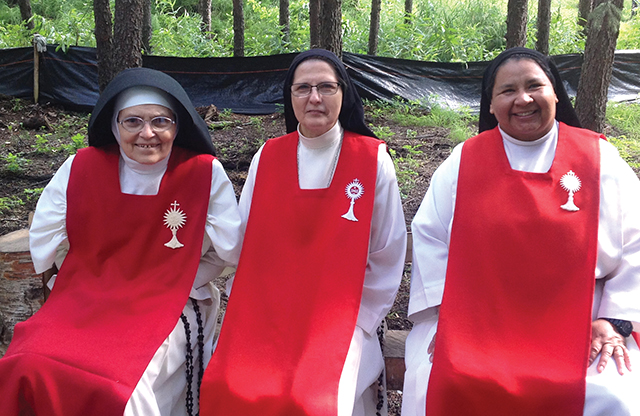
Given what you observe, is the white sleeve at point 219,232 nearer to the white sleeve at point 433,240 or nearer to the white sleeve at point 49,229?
the white sleeve at point 49,229

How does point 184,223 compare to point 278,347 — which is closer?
point 278,347

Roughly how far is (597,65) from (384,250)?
308 cm

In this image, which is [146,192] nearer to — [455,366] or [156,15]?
[455,366]

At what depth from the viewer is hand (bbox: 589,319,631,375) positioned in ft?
7.35

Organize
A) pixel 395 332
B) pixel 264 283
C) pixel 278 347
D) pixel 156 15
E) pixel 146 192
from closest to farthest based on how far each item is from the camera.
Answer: pixel 278 347
pixel 264 283
pixel 146 192
pixel 395 332
pixel 156 15

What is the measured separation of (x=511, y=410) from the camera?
219cm

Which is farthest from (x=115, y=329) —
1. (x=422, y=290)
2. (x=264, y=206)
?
(x=422, y=290)

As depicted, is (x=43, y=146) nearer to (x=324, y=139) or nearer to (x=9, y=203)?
(x=9, y=203)

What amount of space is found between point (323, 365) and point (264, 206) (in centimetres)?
91

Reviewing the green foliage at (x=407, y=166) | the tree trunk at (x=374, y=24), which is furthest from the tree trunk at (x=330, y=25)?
the tree trunk at (x=374, y=24)

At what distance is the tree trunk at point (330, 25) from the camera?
6.71 m

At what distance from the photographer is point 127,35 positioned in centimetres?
586

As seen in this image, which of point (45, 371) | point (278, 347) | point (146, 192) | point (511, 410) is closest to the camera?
point (511, 410)

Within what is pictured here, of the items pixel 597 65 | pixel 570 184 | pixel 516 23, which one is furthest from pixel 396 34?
pixel 570 184
